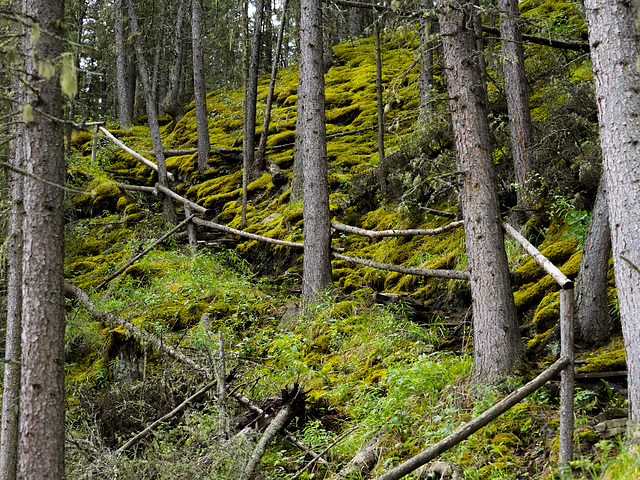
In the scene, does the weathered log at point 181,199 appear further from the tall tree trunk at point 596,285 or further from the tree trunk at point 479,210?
the tall tree trunk at point 596,285

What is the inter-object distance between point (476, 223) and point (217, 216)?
9046 millimetres

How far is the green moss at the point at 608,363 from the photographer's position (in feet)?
15.0

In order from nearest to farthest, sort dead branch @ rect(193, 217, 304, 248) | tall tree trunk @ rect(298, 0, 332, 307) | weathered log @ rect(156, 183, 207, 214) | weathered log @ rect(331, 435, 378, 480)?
1. weathered log @ rect(331, 435, 378, 480)
2. tall tree trunk @ rect(298, 0, 332, 307)
3. dead branch @ rect(193, 217, 304, 248)
4. weathered log @ rect(156, 183, 207, 214)

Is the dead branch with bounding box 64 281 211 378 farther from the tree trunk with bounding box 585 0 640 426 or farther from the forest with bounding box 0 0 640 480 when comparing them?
the tree trunk with bounding box 585 0 640 426

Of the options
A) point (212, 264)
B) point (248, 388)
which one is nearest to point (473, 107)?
point (248, 388)

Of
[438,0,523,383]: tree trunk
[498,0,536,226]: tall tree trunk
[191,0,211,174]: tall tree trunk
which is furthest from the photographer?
[191,0,211,174]: tall tree trunk

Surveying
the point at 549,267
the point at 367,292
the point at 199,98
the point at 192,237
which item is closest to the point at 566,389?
the point at 549,267

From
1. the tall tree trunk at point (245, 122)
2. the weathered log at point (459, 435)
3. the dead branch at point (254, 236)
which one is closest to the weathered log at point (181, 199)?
the dead branch at point (254, 236)

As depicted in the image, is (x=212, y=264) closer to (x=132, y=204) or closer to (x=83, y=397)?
(x=83, y=397)

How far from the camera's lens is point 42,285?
11.6 ft

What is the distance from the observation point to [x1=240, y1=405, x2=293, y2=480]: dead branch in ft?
15.0

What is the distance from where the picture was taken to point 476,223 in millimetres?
5000

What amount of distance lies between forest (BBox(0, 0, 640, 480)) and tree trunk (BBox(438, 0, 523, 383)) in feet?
0.07

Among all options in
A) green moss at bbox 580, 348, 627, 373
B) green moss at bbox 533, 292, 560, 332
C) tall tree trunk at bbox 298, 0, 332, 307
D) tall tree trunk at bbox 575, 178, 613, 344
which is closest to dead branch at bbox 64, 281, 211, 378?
tall tree trunk at bbox 298, 0, 332, 307
